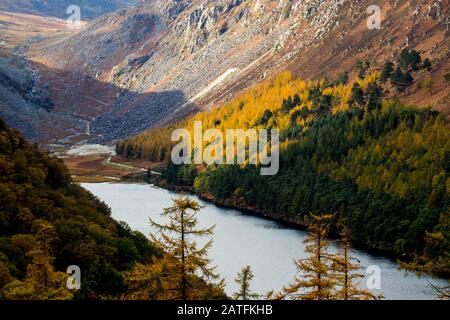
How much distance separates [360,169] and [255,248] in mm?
38533

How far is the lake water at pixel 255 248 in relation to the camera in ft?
255

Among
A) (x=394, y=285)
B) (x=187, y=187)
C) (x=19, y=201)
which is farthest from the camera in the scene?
(x=187, y=187)

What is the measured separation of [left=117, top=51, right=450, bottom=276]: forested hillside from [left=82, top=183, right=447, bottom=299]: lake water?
6.79 meters

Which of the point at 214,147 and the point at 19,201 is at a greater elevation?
the point at 214,147

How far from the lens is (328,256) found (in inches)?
1222

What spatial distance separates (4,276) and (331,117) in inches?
5101

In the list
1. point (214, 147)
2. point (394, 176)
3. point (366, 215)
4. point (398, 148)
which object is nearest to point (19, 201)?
point (366, 215)

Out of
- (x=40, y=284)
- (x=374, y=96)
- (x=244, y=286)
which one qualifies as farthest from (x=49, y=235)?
(x=374, y=96)

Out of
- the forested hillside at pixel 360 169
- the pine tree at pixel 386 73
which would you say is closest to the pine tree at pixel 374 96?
the forested hillside at pixel 360 169

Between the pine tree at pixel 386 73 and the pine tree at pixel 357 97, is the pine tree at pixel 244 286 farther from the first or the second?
the pine tree at pixel 386 73

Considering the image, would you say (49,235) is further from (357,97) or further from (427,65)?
(427,65)

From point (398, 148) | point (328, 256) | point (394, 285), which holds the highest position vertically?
point (398, 148)

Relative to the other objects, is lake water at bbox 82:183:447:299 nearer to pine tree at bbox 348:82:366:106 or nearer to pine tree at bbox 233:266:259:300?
pine tree at bbox 233:266:259:300
